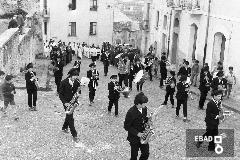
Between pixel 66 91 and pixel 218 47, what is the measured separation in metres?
14.0

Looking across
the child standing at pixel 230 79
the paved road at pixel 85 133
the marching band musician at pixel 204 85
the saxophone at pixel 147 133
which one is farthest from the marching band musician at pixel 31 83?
the child standing at pixel 230 79

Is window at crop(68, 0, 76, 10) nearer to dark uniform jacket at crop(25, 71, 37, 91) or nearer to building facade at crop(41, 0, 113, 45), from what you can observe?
building facade at crop(41, 0, 113, 45)

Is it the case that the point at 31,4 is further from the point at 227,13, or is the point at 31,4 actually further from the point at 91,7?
the point at 227,13

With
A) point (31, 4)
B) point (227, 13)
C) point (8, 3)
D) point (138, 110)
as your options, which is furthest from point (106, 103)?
point (31, 4)

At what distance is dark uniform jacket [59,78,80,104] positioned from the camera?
37.7ft

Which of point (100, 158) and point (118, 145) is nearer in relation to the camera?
point (100, 158)

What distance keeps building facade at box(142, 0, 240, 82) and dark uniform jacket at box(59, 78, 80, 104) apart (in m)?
11.5

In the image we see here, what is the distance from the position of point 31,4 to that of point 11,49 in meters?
22.1

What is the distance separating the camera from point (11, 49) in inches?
752

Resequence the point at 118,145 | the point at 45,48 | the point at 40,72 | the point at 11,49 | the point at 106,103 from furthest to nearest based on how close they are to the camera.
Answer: the point at 45,48 < the point at 40,72 < the point at 11,49 < the point at 106,103 < the point at 118,145

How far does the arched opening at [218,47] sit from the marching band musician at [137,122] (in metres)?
14.8

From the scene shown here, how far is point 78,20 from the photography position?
141 ft

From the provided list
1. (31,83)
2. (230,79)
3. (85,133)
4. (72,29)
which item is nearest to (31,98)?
(31,83)

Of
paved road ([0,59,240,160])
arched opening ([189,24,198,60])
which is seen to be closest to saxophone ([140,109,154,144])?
paved road ([0,59,240,160])
